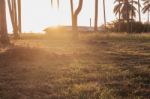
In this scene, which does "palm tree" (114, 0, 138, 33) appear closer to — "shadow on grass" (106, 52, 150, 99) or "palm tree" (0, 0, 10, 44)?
"palm tree" (0, 0, 10, 44)

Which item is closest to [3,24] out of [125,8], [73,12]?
[73,12]

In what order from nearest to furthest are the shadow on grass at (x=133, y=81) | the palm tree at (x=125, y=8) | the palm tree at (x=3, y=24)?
the shadow on grass at (x=133, y=81)
the palm tree at (x=3, y=24)
the palm tree at (x=125, y=8)

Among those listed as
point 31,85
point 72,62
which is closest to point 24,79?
point 31,85

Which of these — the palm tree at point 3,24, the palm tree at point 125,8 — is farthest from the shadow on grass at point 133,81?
the palm tree at point 125,8

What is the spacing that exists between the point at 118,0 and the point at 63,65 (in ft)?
193

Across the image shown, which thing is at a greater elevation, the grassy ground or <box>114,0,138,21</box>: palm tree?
<box>114,0,138,21</box>: palm tree

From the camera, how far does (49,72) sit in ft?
42.2

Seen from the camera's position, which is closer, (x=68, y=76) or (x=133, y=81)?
A: (x=133, y=81)

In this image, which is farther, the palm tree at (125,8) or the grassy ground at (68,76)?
the palm tree at (125,8)

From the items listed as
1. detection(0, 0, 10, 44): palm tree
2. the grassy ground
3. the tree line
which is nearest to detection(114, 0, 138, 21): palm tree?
the tree line

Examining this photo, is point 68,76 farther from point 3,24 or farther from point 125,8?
point 125,8

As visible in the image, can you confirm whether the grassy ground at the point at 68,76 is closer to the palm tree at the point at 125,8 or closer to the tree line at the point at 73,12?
the tree line at the point at 73,12

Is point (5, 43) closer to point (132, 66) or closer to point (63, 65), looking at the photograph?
point (63, 65)

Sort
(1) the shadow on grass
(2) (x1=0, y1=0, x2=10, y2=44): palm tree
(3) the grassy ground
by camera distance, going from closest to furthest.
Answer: (3) the grassy ground
(1) the shadow on grass
(2) (x1=0, y1=0, x2=10, y2=44): palm tree
